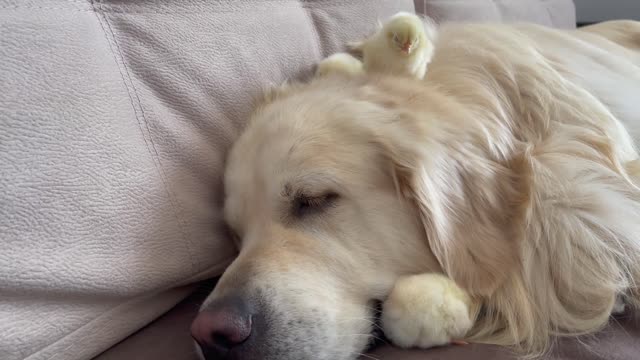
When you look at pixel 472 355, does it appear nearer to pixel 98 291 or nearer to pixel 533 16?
pixel 98 291

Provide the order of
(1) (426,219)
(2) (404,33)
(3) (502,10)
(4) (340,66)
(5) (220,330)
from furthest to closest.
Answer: (3) (502,10), (4) (340,66), (2) (404,33), (1) (426,219), (5) (220,330)

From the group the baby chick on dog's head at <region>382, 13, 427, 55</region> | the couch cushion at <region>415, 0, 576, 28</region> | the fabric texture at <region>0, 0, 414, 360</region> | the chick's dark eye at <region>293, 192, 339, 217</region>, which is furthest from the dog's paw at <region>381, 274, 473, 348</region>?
the couch cushion at <region>415, 0, 576, 28</region>

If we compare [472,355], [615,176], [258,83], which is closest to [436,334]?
[472,355]

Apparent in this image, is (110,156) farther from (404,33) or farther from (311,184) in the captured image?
(404,33)

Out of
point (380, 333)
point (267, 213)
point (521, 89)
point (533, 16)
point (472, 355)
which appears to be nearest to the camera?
point (472, 355)

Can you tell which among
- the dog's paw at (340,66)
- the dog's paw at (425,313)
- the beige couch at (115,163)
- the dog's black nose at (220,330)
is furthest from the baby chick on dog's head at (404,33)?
the dog's black nose at (220,330)

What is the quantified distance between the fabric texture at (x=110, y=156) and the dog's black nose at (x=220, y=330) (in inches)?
6.2

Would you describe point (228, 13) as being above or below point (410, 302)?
above

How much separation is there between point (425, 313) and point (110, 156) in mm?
540

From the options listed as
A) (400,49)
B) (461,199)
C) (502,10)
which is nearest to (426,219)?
(461,199)

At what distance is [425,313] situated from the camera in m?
0.85

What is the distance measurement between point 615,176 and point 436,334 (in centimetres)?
47

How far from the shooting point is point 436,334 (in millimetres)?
856

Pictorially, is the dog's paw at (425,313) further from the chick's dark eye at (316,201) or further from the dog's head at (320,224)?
the chick's dark eye at (316,201)
